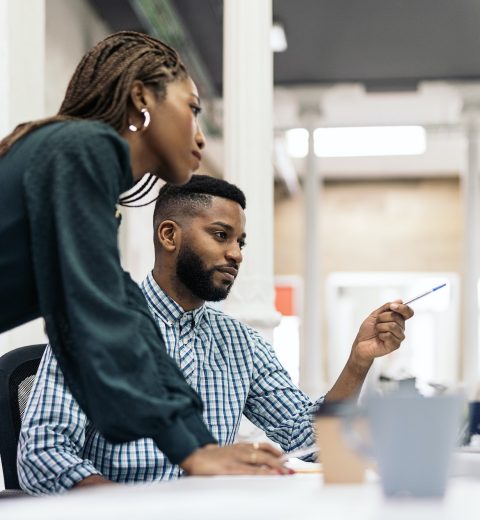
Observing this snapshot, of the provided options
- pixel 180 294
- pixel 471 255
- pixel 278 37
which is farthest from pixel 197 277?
pixel 471 255

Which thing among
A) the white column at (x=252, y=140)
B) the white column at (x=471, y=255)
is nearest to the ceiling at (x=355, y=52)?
the white column at (x=471, y=255)

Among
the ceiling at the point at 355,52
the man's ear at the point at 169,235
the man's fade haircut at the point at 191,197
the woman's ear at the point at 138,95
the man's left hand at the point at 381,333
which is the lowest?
the man's left hand at the point at 381,333

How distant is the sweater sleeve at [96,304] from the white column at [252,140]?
288 centimetres

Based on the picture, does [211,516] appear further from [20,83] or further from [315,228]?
[315,228]

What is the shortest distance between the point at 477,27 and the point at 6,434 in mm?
6820

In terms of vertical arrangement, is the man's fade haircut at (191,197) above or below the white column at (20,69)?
below

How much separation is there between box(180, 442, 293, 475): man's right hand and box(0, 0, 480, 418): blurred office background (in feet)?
0.72

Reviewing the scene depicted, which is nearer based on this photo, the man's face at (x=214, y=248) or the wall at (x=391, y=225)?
the man's face at (x=214, y=248)

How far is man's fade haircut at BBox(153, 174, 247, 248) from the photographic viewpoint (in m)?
2.17

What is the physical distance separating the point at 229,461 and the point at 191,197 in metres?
1.19

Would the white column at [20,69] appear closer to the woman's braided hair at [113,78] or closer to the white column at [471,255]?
the woman's braided hair at [113,78]

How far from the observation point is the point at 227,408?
1.87 meters

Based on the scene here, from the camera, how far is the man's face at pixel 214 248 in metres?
2.05

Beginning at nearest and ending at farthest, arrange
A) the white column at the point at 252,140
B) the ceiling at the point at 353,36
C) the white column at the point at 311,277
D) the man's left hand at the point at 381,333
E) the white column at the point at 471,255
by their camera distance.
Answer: the man's left hand at the point at 381,333, the white column at the point at 252,140, the ceiling at the point at 353,36, the white column at the point at 471,255, the white column at the point at 311,277
